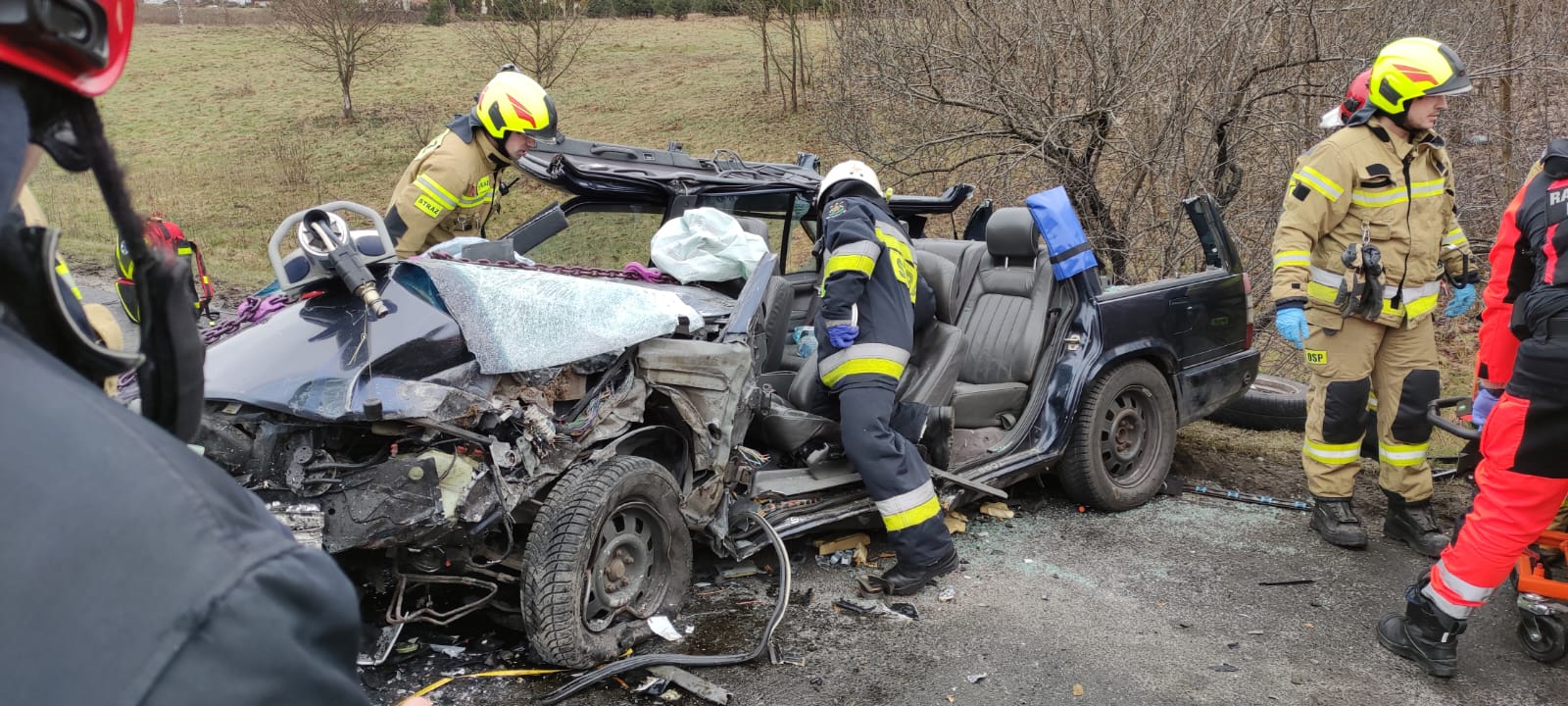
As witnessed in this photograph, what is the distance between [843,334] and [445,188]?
2.49 metres

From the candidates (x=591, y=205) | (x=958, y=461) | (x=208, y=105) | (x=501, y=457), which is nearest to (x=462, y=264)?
(x=501, y=457)

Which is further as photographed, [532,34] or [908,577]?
[532,34]

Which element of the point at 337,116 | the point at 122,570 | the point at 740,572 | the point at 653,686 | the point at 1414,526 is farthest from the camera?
the point at 337,116

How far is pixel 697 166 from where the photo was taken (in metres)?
5.59

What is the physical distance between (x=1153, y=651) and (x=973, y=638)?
0.66 m

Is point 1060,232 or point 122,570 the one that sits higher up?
point 122,570

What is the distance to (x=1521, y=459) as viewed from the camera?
11.5ft

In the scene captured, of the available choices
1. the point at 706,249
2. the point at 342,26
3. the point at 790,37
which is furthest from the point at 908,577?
the point at 342,26

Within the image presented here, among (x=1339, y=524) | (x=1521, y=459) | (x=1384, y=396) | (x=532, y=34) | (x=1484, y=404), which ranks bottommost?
(x=1339, y=524)

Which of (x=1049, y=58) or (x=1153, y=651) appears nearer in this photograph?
(x=1153, y=651)

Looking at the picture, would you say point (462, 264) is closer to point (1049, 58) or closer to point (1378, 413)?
point (1378, 413)

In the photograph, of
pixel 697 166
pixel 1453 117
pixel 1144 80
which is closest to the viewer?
pixel 697 166

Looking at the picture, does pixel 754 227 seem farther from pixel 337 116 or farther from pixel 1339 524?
pixel 337 116

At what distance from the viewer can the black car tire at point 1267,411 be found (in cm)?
671
